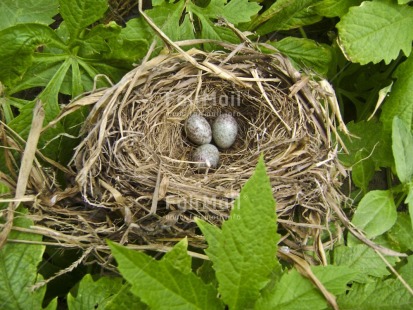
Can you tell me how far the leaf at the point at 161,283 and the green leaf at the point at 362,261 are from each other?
446mm

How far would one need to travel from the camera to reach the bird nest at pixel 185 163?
1.14 m

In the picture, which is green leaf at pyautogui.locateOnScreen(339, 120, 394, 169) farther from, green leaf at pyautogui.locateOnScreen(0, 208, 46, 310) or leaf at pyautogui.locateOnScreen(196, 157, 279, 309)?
green leaf at pyautogui.locateOnScreen(0, 208, 46, 310)

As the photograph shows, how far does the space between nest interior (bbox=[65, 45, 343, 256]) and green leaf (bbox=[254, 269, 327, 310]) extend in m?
0.21

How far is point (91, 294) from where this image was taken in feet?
3.67

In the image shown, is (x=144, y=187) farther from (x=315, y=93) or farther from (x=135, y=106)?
(x=315, y=93)

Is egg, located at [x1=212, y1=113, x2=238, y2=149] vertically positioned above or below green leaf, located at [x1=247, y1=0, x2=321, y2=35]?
below

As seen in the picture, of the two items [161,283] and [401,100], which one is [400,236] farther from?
[161,283]

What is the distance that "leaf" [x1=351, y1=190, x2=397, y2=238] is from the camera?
126cm

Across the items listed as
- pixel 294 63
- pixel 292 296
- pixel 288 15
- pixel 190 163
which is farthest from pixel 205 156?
pixel 292 296

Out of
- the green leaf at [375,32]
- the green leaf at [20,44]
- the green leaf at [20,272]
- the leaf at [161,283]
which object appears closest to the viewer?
the leaf at [161,283]

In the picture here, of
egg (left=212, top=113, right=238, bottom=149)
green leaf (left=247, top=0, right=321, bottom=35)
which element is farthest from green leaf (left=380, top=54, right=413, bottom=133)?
egg (left=212, top=113, right=238, bottom=149)

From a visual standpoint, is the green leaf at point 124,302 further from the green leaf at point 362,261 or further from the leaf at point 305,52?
the leaf at point 305,52

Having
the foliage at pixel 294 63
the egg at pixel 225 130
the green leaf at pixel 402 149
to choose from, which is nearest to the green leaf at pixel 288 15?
the foliage at pixel 294 63

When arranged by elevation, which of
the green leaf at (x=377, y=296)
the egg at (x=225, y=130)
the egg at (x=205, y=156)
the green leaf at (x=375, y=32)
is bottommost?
the green leaf at (x=377, y=296)
